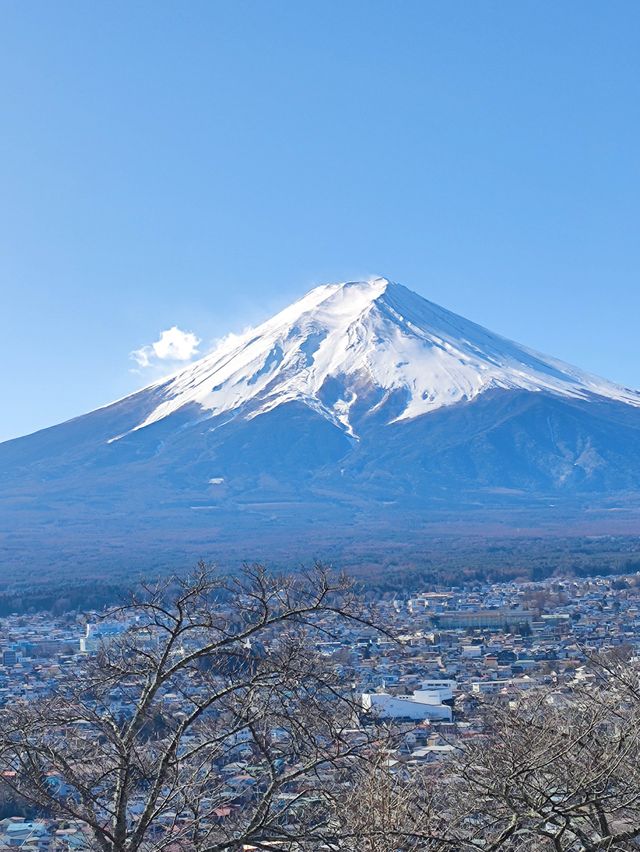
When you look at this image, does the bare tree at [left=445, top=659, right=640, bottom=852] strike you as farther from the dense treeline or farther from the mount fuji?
the mount fuji

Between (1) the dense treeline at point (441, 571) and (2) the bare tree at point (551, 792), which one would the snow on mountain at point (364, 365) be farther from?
(2) the bare tree at point (551, 792)

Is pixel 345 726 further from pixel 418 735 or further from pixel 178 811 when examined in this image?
pixel 418 735

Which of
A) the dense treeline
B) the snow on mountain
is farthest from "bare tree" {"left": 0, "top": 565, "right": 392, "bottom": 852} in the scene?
the snow on mountain

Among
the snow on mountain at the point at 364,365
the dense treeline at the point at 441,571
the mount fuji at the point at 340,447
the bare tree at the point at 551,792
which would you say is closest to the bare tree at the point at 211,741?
the bare tree at the point at 551,792

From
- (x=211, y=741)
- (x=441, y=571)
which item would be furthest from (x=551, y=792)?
(x=441, y=571)

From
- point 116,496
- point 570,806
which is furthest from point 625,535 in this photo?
point 570,806

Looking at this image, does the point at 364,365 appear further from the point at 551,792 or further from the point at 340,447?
the point at 551,792

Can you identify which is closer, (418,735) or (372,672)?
(418,735)
